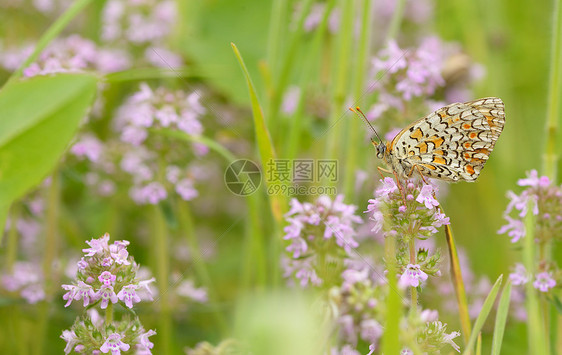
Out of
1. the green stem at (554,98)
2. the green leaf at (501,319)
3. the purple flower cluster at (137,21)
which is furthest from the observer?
the purple flower cluster at (137,21)

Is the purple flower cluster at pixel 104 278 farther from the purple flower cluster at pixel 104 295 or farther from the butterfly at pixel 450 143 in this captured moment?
the butterfly at pixel 450 143

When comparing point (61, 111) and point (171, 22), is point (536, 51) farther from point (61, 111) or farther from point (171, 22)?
point (61, 111)

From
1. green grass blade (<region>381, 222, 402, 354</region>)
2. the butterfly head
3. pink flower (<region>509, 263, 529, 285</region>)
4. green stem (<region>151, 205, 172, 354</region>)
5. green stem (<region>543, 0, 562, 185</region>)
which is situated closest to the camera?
green grass blade (<region>381, 222, 402, 354</region>)

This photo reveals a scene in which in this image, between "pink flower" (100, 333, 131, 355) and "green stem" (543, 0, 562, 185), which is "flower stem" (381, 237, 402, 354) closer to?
"pink flower" (100, 333, 131, 355)

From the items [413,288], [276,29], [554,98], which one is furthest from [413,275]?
[276,29]

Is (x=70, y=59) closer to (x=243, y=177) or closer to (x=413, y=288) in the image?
(x=243, y=177)

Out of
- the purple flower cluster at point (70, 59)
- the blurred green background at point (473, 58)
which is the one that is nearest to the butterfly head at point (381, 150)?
the blurred green background at point (473, 58)

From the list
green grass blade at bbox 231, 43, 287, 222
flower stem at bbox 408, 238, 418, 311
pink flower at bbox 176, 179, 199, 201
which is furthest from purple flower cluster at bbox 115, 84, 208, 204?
flower stem at bbox 408, 238, 418, 311
